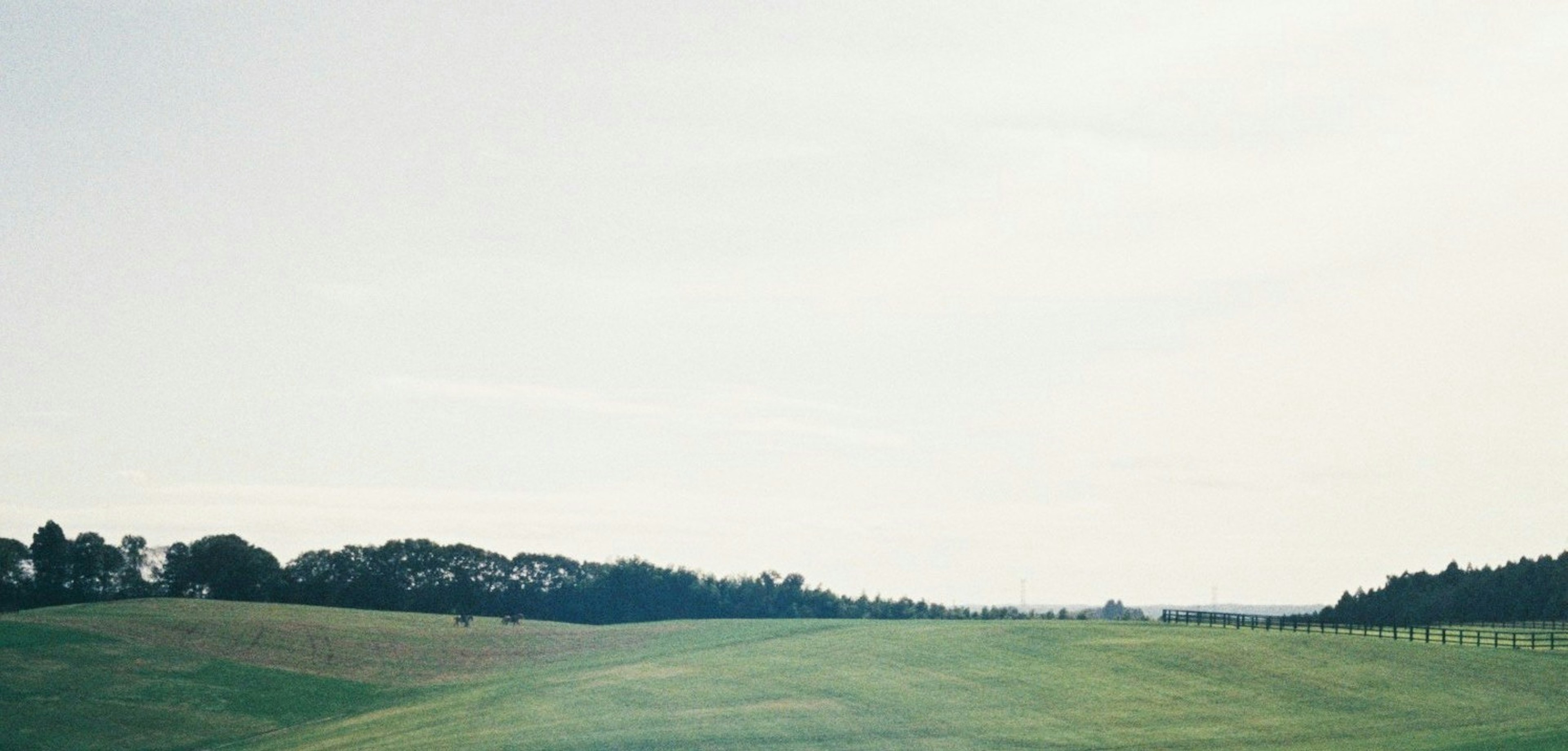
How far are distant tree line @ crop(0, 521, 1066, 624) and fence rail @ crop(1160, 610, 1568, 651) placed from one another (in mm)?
50112

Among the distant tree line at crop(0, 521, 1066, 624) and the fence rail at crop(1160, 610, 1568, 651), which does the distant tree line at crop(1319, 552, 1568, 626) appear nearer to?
the fence rail at crop(1160, 610, 1568, 651)

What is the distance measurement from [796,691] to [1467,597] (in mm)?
97573

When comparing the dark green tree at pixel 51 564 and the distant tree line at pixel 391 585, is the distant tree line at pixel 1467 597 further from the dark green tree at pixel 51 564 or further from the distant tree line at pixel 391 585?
the dark green tree at pixel 51 564

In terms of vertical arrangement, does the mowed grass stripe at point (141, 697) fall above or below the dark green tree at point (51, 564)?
below

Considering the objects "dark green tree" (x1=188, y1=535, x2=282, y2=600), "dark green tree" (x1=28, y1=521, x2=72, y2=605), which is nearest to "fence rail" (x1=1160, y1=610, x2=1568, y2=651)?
"dark green tree" (x1=188, y1=535, x2=282, y2=600)

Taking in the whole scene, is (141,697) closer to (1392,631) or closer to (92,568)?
(1392,631)

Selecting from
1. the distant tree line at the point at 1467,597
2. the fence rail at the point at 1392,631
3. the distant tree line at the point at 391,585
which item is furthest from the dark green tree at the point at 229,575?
the distant tree line at the point at 1467,597

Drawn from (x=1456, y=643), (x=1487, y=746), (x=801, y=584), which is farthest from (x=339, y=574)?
(x=1487, y=746)

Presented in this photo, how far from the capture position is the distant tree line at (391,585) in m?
149

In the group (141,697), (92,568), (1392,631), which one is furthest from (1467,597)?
(92,568)

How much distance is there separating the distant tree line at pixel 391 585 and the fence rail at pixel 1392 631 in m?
50.1

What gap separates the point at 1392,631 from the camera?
83438 mm

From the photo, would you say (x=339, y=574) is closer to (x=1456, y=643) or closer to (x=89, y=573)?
(x=89, y=573)

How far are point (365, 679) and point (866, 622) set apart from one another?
34.4 meters
